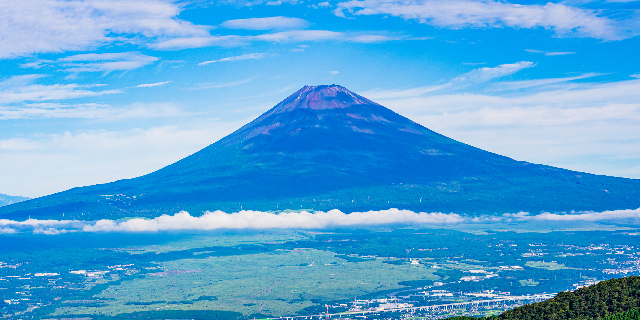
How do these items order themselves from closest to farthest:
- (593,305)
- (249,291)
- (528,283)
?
(593,305), (249,291), (528,283)

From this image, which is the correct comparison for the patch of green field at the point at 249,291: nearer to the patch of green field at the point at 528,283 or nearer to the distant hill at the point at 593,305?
the patch of green field at the point at 528,283

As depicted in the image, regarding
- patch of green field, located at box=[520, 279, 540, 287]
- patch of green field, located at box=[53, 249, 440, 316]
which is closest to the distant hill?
patch of green field, located at box=[53, 249, 440, 316]

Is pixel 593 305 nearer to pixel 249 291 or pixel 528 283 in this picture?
pixel 528 283

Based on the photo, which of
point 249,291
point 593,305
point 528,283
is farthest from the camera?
point 528,283

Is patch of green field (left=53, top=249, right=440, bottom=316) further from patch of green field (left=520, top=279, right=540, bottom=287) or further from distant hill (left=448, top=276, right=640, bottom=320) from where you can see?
distant hill (left=448, top=276, right=640, bottom=320)

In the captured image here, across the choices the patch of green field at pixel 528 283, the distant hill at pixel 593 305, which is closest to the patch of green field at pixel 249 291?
the patch of green field at pixel 528 283

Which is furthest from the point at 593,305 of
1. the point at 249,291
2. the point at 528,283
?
the point at 249,291

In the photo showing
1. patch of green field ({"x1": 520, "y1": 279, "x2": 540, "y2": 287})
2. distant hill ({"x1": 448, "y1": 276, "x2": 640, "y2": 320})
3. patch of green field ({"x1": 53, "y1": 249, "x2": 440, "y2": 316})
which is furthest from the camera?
patch of green field ({"x1": 520, "y1": 279, "x2": 540, "y2": 287})

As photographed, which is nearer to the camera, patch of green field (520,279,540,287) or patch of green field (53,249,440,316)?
patch of green field (53,249,440,316)

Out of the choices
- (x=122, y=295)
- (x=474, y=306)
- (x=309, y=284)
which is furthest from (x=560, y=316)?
(x=122, y=295)

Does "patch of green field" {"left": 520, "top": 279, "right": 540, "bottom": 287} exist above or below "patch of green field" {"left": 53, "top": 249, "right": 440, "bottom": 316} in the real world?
below
